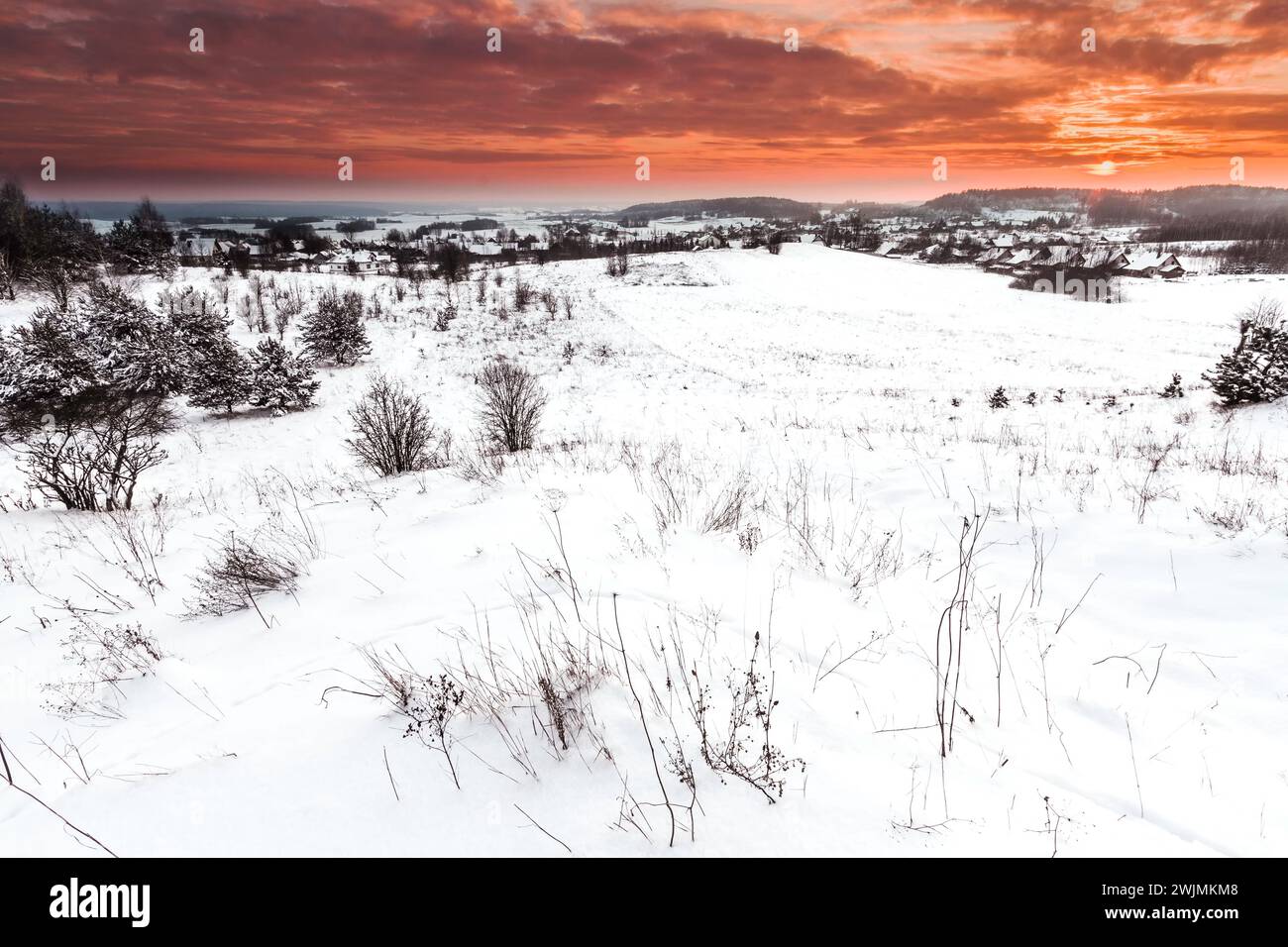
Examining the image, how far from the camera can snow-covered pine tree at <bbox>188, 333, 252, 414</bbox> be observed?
69.0 feet

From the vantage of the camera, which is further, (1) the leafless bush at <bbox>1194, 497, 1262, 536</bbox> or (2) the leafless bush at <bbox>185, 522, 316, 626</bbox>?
(1) the leafless bush at <bbox>1194, 497, 1262, 536</bbox>

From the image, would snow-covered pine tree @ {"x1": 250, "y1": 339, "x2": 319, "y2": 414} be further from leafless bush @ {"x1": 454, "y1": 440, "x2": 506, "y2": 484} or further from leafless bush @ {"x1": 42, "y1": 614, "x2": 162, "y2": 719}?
leafless bush @ {"x1": 42, "y1": 614, "x2": 162, "y2": 719}

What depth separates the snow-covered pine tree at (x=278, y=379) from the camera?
2119 cm

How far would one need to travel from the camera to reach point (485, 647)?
3.12m

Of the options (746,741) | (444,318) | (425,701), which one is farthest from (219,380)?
(746,741)

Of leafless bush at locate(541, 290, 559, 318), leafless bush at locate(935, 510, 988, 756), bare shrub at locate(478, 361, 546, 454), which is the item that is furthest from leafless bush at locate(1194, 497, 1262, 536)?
leafless bush at locate(541, 290, 559, 318)

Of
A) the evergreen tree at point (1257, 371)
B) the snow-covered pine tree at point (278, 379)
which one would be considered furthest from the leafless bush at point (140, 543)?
the evergreen tree at point (1257, 371)

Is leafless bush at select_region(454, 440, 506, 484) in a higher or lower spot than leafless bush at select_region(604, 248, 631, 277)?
lower

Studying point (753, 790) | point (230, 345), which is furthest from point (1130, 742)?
point (230, 345)

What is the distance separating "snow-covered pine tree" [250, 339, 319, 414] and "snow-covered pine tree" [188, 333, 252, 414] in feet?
1.14

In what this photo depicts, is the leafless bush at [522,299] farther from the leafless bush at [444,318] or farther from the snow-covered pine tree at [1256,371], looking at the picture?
the snow-covered pine tree at [1256,371]

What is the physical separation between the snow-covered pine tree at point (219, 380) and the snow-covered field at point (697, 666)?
50.2 ft

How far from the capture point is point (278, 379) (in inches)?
843
